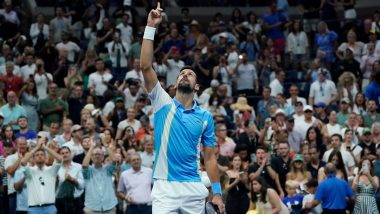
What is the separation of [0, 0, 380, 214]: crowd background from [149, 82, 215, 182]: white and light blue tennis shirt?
21.4 ft

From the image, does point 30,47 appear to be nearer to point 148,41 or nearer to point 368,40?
point 368,40

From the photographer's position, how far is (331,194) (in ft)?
64.3

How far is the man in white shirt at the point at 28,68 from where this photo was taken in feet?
82.4

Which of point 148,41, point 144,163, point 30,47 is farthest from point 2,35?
point 148,41

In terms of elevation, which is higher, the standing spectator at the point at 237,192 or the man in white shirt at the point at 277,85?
the man in white shirt at the point at 277,85

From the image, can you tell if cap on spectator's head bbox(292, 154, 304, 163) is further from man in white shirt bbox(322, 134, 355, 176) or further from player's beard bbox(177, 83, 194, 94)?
player's beard bbox(177, 83, 194, 94)

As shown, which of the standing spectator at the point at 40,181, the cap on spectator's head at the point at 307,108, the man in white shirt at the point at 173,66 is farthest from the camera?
the man in white shirt at the point at 173,66

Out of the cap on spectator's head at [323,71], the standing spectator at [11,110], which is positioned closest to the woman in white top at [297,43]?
the cap on spectator's head at [323,71]

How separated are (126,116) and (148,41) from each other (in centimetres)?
1178

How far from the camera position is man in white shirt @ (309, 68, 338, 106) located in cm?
2562

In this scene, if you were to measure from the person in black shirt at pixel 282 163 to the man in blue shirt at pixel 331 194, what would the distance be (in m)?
1.19

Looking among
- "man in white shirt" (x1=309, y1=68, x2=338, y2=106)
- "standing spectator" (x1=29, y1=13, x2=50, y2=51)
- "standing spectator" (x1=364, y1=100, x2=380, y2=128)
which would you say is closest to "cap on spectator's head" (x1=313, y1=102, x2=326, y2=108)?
"man in white shirt" (x1=309, y1=68, x2=338, y2=106)

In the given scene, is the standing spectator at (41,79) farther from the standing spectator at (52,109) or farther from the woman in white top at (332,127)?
the woman in white top at (332,127)

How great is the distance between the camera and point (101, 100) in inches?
985
